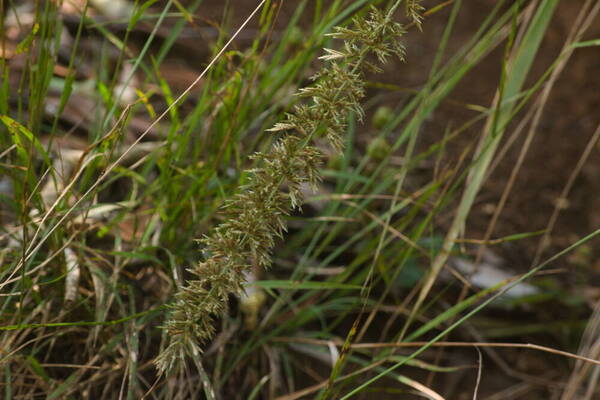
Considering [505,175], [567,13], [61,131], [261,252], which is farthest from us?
[567,13]

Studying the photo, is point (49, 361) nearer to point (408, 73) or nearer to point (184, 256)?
point (184, 256)

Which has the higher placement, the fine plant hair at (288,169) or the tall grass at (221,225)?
the fine plant hair at (288,169)

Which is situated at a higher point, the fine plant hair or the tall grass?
the fine plant hair

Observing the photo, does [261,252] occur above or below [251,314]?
above

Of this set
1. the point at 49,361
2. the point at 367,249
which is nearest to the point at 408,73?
the point at 367,249

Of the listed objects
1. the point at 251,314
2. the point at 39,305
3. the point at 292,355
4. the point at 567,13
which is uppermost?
the point at 567,13

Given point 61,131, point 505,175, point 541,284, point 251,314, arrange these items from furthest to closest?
point 505,175 → point 541,284 → point 61,131 → point 251,314

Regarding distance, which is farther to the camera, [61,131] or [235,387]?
[61,131]
